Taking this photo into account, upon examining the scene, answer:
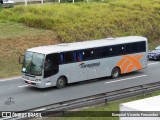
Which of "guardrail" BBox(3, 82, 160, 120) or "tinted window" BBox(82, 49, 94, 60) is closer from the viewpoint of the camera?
"guardrail" BBox(3, 82, 160, 120)

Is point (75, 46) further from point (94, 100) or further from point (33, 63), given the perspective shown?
point (94, 100)

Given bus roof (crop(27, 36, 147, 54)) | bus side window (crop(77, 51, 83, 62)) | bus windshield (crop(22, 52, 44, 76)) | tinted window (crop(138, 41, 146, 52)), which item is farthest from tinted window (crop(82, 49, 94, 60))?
tinted window (crop(138, 41, 146, 52))

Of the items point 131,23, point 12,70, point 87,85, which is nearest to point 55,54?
point 87,85

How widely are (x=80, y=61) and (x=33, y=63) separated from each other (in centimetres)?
304

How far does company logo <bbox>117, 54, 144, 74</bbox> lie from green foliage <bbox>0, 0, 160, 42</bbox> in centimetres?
812

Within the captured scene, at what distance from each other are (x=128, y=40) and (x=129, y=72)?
2.21 meters

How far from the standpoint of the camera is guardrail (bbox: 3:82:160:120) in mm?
17453

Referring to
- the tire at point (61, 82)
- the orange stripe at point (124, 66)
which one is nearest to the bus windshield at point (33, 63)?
the tire at point (61, 82)

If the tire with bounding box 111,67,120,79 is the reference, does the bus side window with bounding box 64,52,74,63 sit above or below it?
above

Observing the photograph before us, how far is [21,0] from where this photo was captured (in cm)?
4109

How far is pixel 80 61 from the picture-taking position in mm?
24969

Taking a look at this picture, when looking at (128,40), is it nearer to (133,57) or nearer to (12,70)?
(133,57)

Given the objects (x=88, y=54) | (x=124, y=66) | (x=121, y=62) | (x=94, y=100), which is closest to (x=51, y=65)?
(x=88, y=54)

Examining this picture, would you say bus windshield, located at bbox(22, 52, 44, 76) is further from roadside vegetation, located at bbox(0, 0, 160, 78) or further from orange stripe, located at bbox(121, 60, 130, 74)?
orange stripe, located at bbox(121, 60, 130, 74)
